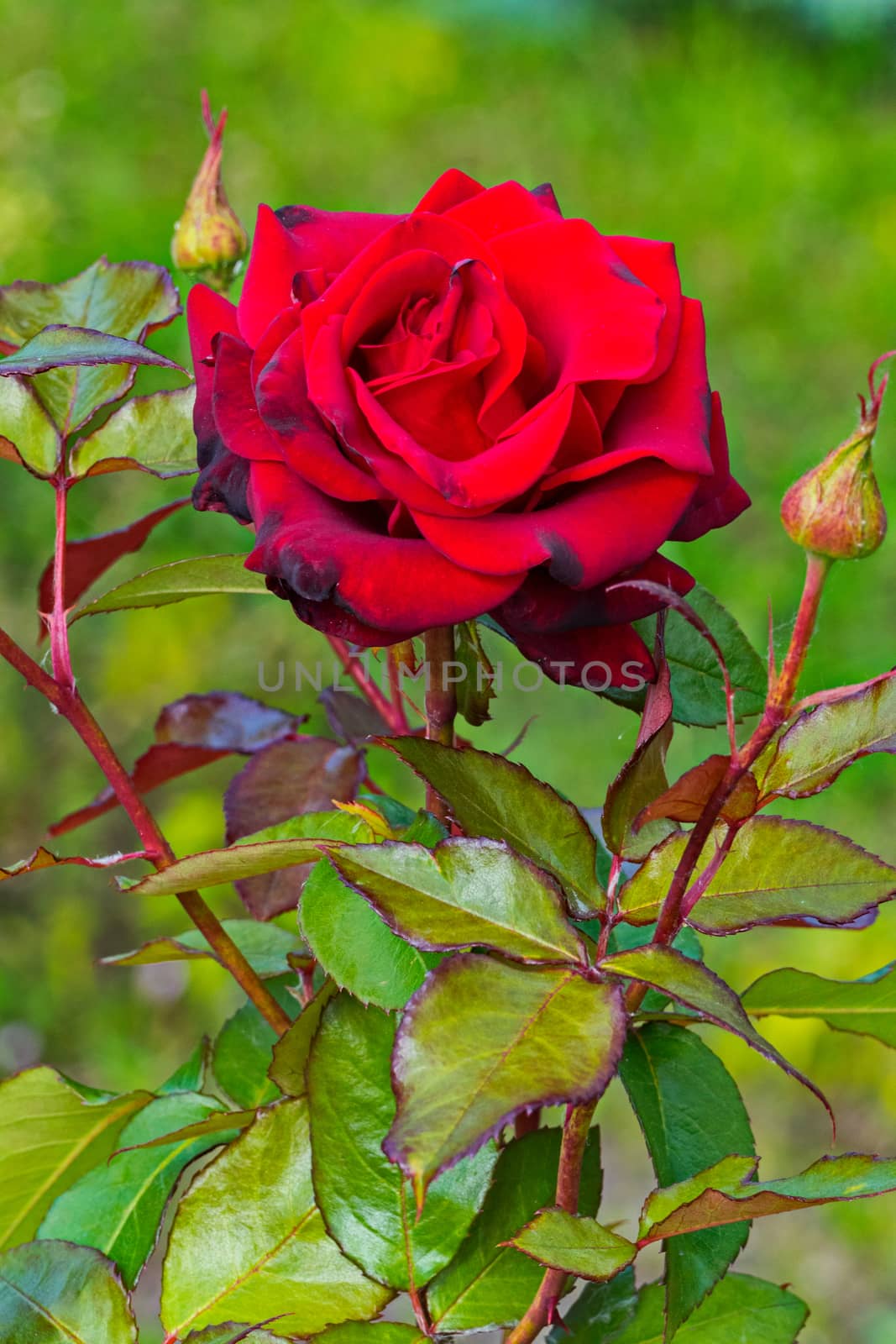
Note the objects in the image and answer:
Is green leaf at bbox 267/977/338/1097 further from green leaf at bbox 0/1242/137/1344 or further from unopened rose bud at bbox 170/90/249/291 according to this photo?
unopened rose bud at bbox 170/90/249/291

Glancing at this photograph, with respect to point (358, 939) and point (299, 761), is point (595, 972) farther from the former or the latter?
point (299, 761)

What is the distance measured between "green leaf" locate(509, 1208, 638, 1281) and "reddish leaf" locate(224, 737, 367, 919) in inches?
6.5

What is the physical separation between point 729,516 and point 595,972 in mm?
117

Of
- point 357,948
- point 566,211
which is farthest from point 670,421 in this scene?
point 566,211

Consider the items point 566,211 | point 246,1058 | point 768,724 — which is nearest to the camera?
point 768,724

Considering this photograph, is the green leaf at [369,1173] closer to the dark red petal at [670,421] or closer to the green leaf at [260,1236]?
the green leaf at [260,1236]

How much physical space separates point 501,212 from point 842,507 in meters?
0.14

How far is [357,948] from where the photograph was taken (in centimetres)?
34

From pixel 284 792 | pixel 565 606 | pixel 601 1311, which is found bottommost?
pixel 601 1311

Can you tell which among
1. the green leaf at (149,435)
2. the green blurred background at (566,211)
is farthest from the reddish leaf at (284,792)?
the green blurred background at (566,211)

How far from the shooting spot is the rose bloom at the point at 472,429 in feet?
1.01

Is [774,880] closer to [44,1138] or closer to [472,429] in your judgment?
[472,429]

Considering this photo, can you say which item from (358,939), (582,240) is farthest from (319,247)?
(358,939)

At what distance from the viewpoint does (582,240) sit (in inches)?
13.4
